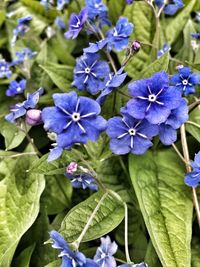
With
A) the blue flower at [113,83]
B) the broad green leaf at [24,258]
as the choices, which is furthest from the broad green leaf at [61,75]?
the broad green leaf at [24,258]

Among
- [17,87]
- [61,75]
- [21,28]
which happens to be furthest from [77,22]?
[21,28]

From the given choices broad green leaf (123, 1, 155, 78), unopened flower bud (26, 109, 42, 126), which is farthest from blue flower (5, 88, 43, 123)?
broad green leaf (123, 1, 155, 78)

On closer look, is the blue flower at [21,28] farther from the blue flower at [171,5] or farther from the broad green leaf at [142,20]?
the blue flower at [171,5]

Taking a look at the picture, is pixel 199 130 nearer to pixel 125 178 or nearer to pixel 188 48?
pixel 125 178

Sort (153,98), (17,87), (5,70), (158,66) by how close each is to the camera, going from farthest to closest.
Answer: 1. (5,70)
2. (17,87)
3. (158,66)
4. (153,98)

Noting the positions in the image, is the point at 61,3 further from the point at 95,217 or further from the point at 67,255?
the point at 67,255

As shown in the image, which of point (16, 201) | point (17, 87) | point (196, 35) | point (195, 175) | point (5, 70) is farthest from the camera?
point (5, 70)
